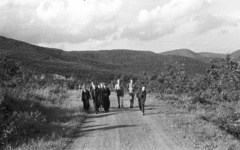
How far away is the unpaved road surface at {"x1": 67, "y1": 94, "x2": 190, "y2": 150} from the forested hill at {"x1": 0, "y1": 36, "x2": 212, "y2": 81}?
47.7 m

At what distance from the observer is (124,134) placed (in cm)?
A: 1266

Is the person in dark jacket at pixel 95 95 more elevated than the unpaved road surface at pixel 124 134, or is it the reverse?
the person in dark jacket at pixel 95 95

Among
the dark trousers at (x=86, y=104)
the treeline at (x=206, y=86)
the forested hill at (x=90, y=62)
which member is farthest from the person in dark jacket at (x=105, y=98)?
the forested hill at (x=90, y=62)

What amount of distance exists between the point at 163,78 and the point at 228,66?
6.76m

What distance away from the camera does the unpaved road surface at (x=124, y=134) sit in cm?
1092

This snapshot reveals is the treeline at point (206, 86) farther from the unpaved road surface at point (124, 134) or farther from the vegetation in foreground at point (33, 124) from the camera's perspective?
the vegetation in foreground at point (33, 124)

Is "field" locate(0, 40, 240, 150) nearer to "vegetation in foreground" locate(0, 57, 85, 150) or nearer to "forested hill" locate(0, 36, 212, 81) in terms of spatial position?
"vegetation in foreground" locate(0, 57, 85, 150)

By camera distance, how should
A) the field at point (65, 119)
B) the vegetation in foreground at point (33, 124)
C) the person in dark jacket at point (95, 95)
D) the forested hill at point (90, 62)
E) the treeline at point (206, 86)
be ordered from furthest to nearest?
the forested hill at point (90, 62) < the treeline at point (206, 86) < the person in dark jacket at point (95, 95) < the field at point (65, 119) < the vegetation in foreground at point (33, 124)

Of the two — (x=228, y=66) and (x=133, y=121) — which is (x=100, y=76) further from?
(x=133, y=121)

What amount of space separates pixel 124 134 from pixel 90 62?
96.2m

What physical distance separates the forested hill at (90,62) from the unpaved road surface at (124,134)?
47.7 m

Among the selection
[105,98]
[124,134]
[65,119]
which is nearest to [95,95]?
[105,98]

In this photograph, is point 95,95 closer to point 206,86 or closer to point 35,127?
point 35,127

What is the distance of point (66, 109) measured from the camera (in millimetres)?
19688
